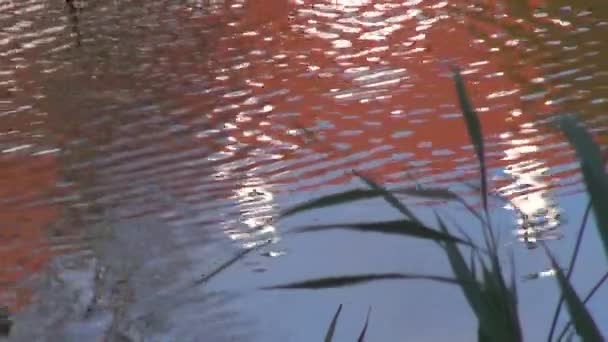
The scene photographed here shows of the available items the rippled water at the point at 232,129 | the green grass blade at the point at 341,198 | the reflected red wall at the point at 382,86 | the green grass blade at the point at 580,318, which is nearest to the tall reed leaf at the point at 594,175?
the green grass blade at the point at 580,318

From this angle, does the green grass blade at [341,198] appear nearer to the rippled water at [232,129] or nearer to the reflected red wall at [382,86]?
the rippled water at [232,129]

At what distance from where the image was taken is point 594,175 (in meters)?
0.93

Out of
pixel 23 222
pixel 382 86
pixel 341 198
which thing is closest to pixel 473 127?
pixel 341 198

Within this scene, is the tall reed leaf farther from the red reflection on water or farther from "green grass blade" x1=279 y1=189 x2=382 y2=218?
the red reflection on water

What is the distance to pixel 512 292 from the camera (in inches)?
42.3

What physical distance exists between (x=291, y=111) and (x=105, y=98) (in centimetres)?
128

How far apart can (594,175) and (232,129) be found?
14.8 feet

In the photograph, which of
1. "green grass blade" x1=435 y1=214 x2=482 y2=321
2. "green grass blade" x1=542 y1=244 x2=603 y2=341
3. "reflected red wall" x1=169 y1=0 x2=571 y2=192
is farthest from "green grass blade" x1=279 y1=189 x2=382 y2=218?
"reflected red wall" x1=169 y1=0 x2=571 y2=192

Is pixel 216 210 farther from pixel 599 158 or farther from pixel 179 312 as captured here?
pixel 599 158

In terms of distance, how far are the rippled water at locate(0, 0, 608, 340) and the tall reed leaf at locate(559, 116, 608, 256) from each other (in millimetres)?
2114

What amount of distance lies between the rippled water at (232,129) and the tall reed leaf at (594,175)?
83.2 inches

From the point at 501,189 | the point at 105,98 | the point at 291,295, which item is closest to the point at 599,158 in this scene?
the point at 291,295

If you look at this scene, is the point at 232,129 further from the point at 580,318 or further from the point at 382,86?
the point at 580,318

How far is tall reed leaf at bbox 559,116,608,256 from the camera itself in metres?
0.93
